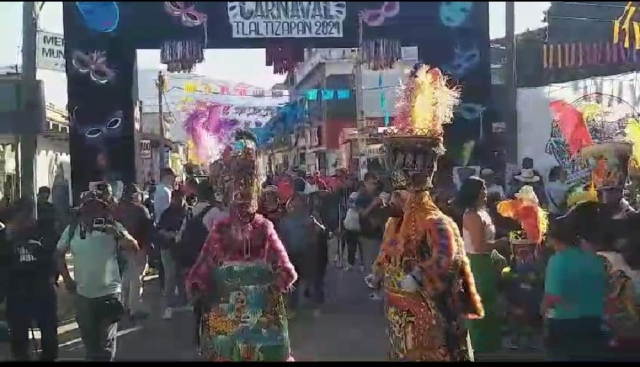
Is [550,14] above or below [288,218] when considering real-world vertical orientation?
above

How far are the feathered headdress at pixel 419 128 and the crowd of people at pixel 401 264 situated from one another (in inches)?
0.4

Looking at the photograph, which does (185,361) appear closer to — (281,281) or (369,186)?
(281,281)

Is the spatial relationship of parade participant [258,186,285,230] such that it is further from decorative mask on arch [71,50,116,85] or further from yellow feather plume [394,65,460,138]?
yellow feather plume [394,65,460,138]

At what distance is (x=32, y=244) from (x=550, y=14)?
6856 millimetres

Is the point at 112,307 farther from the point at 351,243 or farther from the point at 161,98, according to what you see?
the point at 161,98

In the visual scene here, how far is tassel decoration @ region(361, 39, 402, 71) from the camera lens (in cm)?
934

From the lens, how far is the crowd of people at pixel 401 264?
3859 millimetres

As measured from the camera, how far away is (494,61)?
41.4 feet

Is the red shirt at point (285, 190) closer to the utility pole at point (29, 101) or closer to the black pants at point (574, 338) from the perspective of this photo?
the utility pole at point (29, 101)

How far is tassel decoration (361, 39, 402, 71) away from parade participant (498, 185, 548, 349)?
372cm

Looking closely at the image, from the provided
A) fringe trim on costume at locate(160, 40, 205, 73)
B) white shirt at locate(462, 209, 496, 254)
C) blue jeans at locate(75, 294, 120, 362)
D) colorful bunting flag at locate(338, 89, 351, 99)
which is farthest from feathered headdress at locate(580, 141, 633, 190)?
colorful bunting flag at locate(338, 89, 351, 99)

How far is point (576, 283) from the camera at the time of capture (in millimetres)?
4160

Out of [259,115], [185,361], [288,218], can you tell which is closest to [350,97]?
[259,115]

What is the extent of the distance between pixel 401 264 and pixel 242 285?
2.73ft
